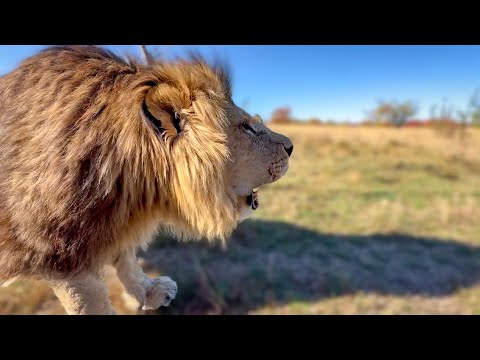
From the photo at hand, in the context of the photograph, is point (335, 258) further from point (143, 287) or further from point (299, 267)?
point (143, 287)

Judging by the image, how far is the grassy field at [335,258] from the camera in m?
4.08

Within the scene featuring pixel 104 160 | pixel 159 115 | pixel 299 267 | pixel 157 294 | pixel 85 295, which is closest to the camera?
pixel 104 160

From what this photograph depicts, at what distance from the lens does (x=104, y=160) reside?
4.50 feet

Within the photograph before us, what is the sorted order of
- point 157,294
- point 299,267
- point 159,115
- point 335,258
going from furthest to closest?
point 335,258 < point 299,267 < point 157,294 < point 159,115

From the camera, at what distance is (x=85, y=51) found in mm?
1617

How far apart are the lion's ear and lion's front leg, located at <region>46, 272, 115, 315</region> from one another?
2.26ft

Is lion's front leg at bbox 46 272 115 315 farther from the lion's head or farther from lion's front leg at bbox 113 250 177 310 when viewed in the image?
the lion's head

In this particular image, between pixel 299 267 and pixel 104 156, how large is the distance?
12.7 feet

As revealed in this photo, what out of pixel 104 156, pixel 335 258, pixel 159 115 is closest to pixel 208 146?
pixel 159 115

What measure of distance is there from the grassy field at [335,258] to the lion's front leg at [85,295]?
2.35 ft

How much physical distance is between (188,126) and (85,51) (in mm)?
576

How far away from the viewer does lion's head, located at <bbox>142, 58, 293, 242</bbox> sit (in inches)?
58.4
